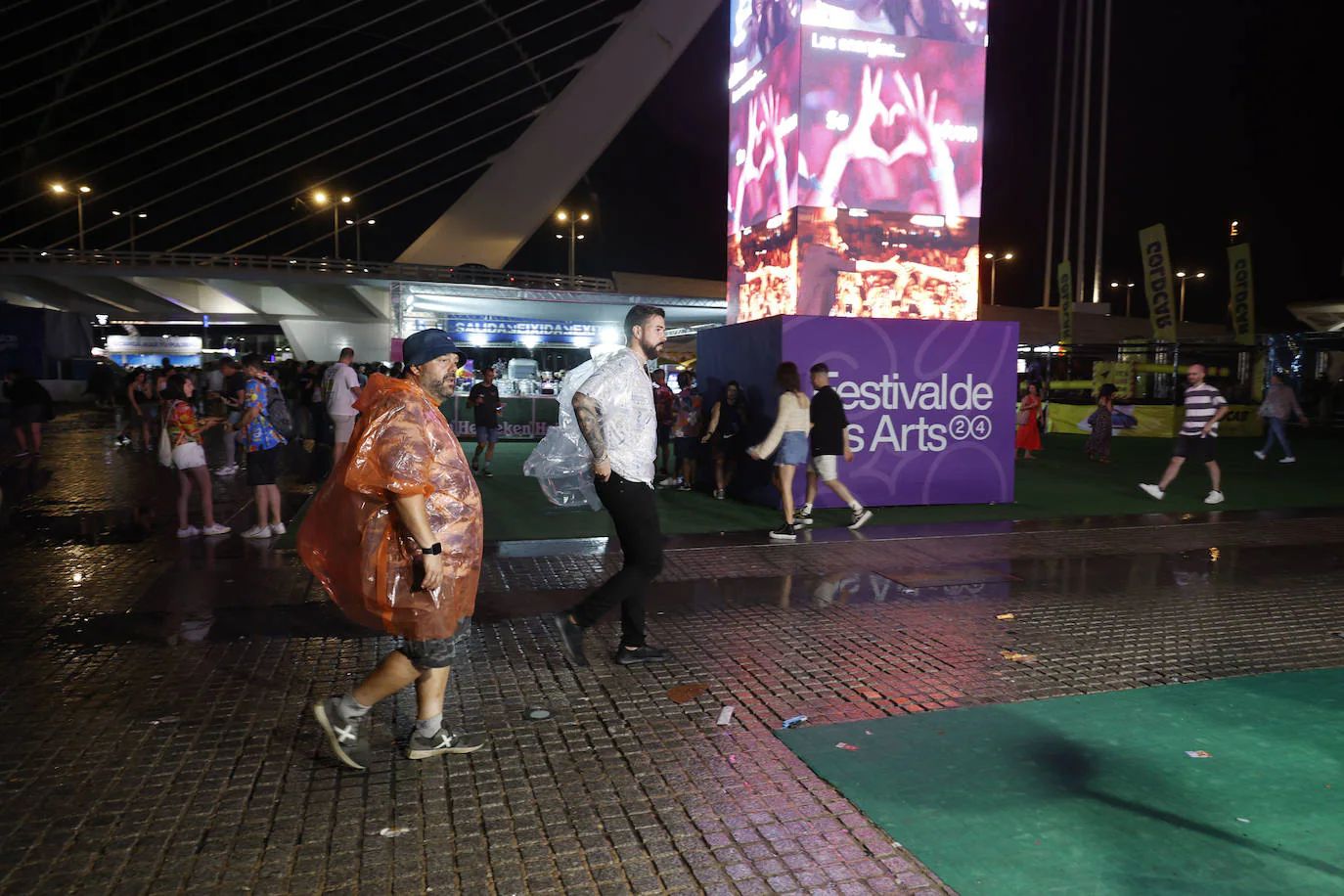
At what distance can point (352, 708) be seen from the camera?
3.55 m

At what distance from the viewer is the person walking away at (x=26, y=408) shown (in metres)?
15.1

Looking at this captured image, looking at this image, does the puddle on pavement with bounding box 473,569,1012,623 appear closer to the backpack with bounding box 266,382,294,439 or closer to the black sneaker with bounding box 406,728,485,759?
the black sneaker with bounding box 406,728,485,759

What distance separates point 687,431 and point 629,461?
752cm

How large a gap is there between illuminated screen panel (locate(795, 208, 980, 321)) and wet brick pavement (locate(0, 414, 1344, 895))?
3.34 m

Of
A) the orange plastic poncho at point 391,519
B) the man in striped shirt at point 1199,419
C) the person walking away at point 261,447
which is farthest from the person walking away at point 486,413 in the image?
the orange plastic poncho at point 391,519

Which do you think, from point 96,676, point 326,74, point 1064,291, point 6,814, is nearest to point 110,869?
point 6,814

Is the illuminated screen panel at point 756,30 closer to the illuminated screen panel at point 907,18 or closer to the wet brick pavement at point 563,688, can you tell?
the illuminated screen panel at point 907,18

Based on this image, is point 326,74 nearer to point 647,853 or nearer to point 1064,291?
point 1064,291

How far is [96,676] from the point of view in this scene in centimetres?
466

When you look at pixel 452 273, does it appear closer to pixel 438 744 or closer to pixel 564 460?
pixel 564 460

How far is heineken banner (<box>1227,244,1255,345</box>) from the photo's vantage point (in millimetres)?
27219

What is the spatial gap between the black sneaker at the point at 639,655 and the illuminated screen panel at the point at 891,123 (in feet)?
23.0

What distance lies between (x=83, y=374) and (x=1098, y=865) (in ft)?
142

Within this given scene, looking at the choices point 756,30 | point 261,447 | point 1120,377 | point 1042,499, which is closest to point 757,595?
point 261,447
